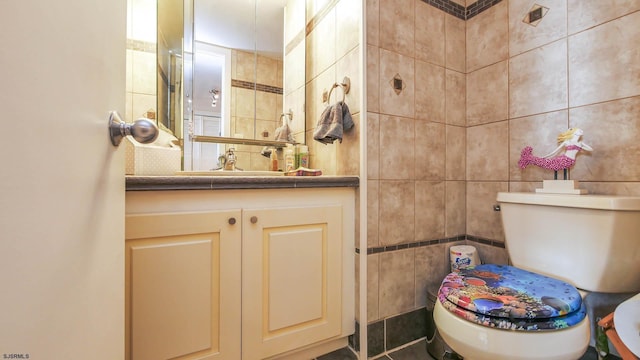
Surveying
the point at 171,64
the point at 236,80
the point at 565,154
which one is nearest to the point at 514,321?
the point at 565,154

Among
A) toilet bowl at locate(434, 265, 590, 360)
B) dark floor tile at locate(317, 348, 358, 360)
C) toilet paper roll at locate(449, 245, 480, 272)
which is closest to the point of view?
toilet bowl at locate(434, 265, 590, 360)

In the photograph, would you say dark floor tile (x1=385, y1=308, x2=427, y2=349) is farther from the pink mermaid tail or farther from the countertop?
the pink mermaid tail

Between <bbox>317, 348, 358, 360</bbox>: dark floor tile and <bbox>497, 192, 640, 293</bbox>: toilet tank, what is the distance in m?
0.85

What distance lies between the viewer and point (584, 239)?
95 centimetres

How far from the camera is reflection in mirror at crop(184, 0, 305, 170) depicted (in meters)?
1.49

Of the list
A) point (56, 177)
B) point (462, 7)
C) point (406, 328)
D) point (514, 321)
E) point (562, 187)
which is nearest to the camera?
point (56, 177)

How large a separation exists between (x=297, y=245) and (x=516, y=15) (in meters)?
1.55

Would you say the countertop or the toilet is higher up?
the countertop

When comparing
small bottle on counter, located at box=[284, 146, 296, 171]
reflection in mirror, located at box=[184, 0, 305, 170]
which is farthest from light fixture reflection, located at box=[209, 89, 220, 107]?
→ small bottle on counter, located at box=[284, 146, 296, 171]

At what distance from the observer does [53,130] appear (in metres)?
0.30

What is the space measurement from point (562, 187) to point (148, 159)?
5.26ft

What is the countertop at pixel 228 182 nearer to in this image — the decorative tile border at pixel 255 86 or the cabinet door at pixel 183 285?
the cabinet door at pixel 183 285

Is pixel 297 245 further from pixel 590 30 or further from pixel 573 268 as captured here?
pixel 590 30

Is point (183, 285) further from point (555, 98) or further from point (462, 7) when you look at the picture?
point (462, 7)
